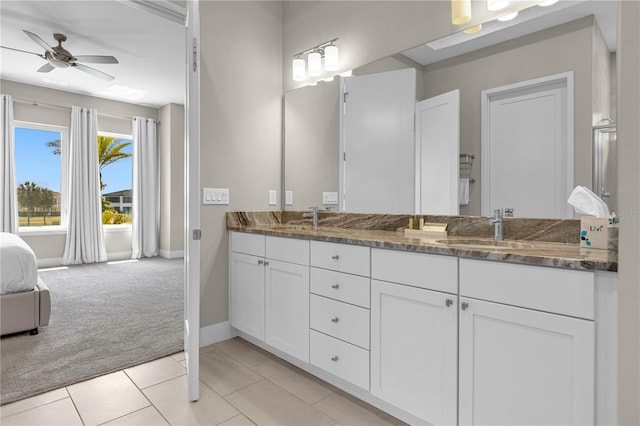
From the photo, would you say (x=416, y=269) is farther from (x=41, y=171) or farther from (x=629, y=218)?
(x=41, y=171)

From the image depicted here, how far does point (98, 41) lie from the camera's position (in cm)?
401

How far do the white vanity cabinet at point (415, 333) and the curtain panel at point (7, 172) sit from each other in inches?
228

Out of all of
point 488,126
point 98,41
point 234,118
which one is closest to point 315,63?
point 234,118

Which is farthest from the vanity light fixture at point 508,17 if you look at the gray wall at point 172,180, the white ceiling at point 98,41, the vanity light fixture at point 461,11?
the gray wall at point 172,180

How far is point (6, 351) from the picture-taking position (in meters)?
2.38

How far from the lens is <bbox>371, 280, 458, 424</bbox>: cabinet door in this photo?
138 cm

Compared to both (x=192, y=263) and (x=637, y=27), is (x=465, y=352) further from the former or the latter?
(x=192, y=263)

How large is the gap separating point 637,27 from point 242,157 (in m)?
2.30

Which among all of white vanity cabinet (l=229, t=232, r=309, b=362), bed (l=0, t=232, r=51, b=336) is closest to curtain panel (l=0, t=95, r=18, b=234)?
bed (l=0, t=232, r=51, b=336)

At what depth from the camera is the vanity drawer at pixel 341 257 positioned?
1695mm

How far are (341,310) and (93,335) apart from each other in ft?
6.94

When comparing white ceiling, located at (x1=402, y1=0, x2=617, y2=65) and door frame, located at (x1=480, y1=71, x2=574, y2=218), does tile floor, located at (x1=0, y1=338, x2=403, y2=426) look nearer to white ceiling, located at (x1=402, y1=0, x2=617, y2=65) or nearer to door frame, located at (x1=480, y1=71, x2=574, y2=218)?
door frame, located at (x1=480, y1=71, x2=574, y2=218)

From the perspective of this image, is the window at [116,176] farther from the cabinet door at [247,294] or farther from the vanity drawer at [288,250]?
the vanity drawer at [288,250]

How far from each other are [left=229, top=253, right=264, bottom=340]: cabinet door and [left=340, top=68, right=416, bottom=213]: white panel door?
803 mm
